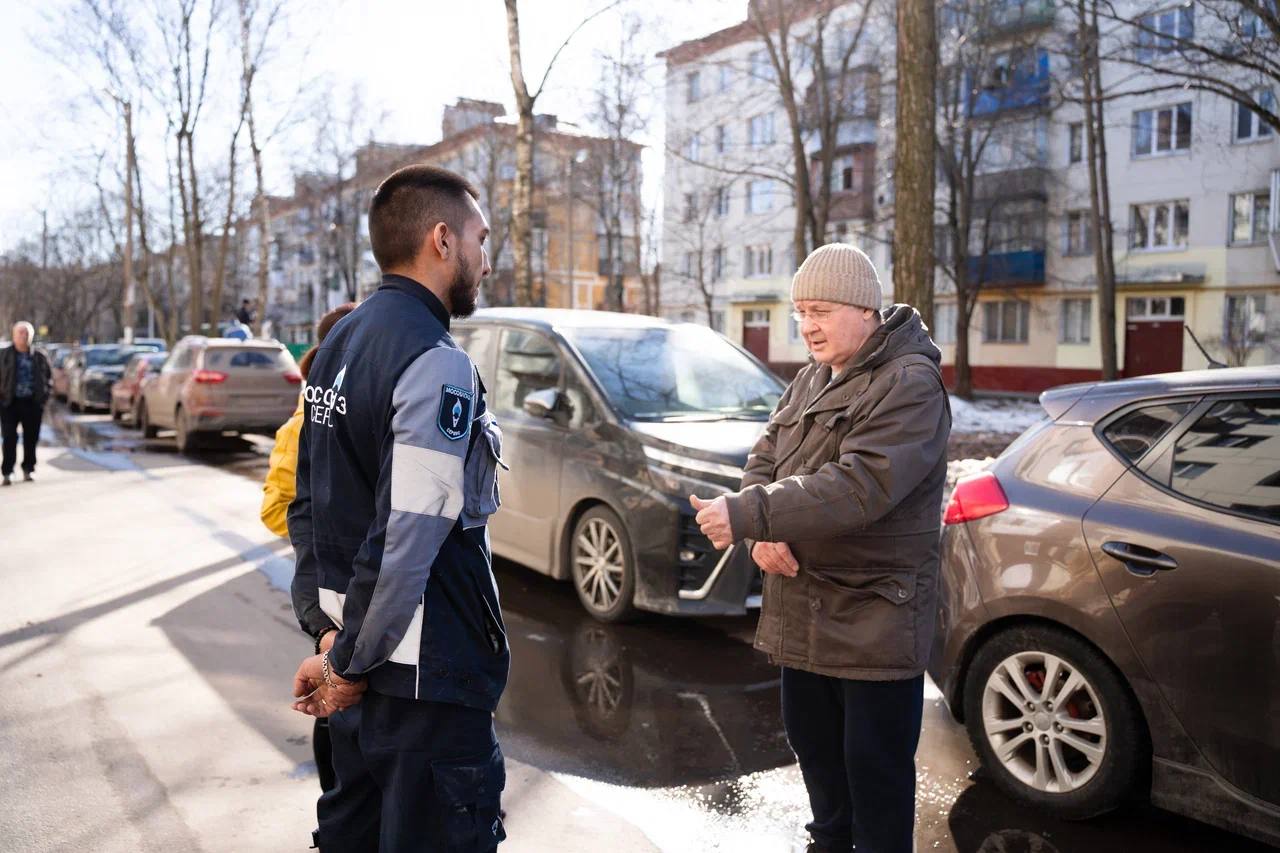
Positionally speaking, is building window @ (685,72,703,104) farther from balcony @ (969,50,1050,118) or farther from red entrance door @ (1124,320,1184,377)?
red entrance door @ (1124,320,1184,377)

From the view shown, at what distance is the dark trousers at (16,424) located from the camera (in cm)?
1195

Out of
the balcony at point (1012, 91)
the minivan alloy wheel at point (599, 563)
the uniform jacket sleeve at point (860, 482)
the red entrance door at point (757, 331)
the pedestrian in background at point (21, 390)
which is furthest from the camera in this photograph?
the red entrance door at point (757, 331)

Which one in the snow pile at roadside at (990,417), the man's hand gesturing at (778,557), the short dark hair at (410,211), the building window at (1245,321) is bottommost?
the snow pile at roadside at (990,417)

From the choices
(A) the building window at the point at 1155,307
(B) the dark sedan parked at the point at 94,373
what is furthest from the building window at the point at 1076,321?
(B) the dark sedan parked at the point at 94,373

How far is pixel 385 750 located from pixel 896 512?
4.81 feet

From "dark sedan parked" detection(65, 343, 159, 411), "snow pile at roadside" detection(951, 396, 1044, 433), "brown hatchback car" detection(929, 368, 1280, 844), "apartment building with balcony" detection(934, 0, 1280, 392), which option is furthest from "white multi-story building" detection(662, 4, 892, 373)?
"brown hatchback car" detection(929, 368, 1280, 844)

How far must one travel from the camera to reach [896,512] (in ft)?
9.30

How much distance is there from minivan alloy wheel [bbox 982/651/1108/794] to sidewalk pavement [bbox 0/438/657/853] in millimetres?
1407

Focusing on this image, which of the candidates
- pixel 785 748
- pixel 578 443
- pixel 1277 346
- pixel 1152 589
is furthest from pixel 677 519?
pixel 1277 346

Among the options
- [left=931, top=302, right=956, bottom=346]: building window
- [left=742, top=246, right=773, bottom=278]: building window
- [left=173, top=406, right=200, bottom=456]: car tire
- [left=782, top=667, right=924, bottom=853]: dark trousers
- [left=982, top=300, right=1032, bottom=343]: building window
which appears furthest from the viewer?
[left=742, top=246, right=773, bottom=278]: building window

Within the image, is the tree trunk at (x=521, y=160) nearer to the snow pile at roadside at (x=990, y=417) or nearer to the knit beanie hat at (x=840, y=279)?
the snow pile at roadside at (x=990, y=417)

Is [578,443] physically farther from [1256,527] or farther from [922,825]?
[1256,527]

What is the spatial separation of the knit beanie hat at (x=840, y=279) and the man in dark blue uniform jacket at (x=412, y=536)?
3.34 ft

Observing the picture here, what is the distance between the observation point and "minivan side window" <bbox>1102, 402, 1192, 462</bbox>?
3.64 meters
